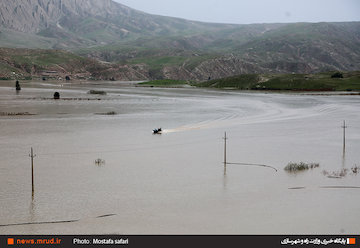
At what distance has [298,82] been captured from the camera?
168 m

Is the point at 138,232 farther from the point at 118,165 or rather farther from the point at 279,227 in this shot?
the point at 118,165

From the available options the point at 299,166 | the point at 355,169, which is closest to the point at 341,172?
the point at 355,169

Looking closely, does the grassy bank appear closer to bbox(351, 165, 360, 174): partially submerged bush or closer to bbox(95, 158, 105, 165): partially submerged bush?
bbox(351, 165, 360, 174): partially submerged bush

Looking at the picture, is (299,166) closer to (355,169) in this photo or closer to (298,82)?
(355,169)

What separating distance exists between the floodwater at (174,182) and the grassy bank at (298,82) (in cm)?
10551

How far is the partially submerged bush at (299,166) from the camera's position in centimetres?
3373

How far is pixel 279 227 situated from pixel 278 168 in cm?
1316

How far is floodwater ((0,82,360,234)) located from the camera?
72.3 feet

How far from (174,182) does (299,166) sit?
1031 cm

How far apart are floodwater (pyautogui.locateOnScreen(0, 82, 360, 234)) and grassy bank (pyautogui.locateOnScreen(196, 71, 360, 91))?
346 feet

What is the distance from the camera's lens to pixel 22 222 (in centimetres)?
2191
